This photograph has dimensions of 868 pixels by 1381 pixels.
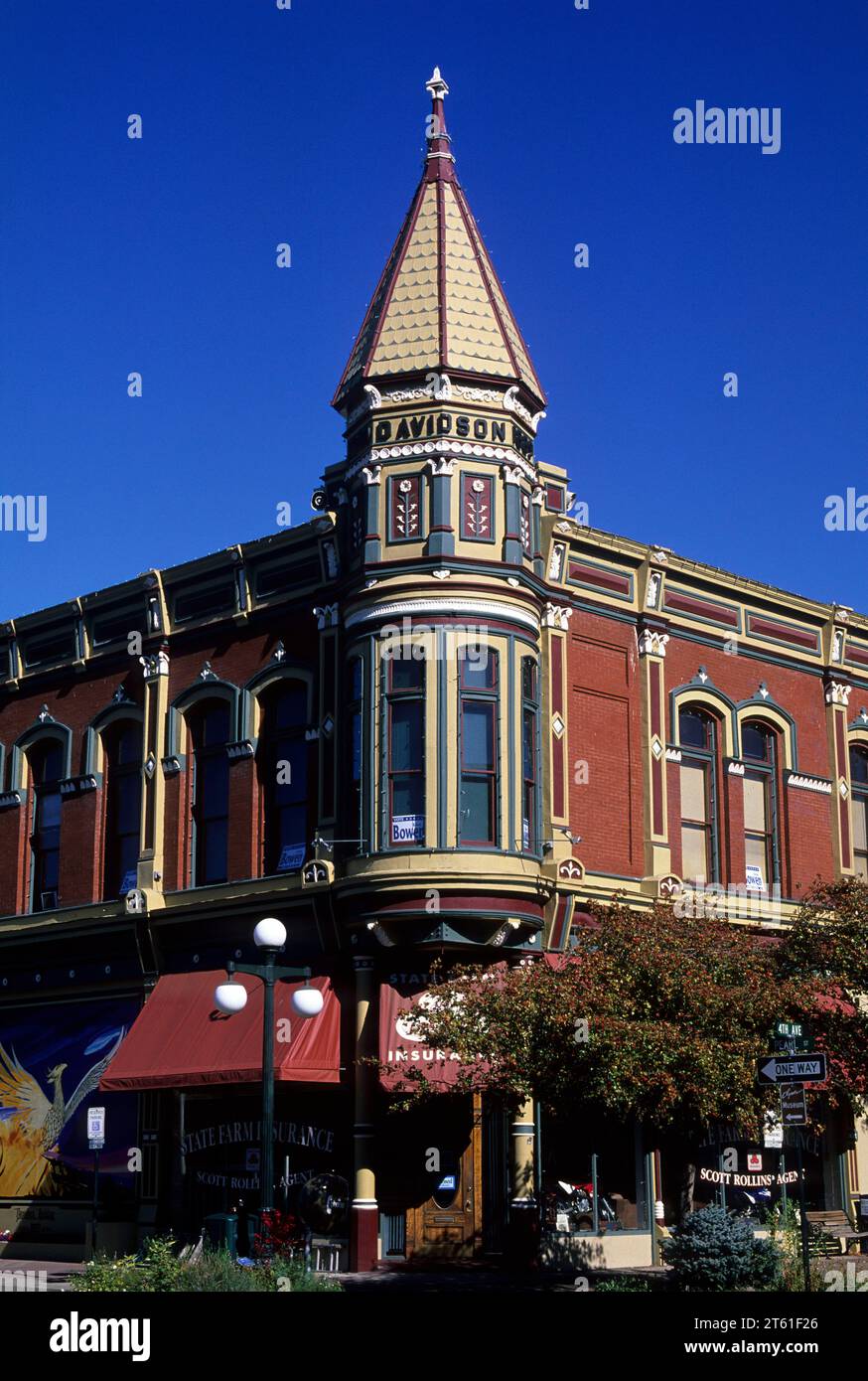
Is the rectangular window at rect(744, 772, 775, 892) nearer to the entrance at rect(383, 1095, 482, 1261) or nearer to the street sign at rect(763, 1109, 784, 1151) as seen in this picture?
the street sign at rect(763, 1109, 784, 1151)

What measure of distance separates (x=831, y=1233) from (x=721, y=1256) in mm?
10545

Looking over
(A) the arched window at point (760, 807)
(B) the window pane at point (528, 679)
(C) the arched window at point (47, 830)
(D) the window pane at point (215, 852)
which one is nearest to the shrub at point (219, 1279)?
(B) the window pane at point (528, 679)

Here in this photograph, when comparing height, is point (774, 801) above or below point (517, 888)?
above

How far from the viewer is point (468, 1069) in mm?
24781

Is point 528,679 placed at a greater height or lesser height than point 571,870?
greater

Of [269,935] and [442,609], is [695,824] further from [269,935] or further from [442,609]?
[269,935]

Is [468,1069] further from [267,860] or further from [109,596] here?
[109,596]

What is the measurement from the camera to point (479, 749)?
27.9 metres

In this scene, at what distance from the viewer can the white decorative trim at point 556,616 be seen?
30156 mm

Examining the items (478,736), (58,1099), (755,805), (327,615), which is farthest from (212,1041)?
(755,805)

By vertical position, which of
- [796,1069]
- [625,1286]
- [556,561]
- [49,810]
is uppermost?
[556,561]

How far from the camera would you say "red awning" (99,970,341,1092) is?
27297 millimetres
